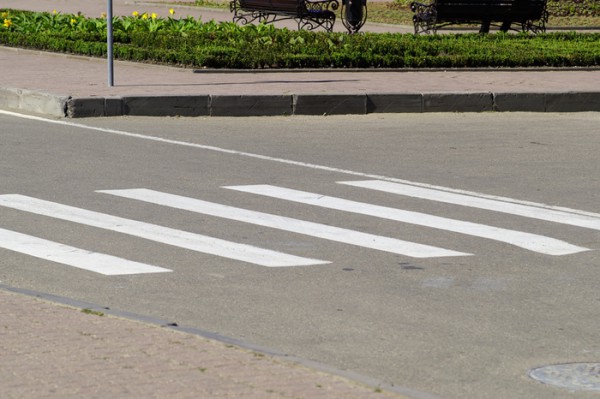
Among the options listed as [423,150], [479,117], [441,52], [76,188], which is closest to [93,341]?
[76,188]

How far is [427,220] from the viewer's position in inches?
387

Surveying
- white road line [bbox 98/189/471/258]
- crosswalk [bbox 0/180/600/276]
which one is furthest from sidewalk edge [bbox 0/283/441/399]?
white road line [bbox 98/189/471/258]

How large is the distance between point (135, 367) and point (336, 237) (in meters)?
3.56

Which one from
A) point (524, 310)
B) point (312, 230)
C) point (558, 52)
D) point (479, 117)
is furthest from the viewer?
point (558, 52)

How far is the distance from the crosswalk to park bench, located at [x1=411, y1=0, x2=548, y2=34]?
13.4 metres

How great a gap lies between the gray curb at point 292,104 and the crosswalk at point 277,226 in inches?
163

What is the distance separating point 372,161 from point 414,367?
6309 millimetres

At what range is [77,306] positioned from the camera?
6.89m

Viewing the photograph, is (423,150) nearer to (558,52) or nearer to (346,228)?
(346,228)

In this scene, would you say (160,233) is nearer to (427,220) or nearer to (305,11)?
(427,220)

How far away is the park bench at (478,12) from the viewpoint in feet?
79.1

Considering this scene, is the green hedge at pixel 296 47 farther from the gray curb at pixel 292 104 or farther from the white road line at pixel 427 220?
the white road line at pixel 427 220

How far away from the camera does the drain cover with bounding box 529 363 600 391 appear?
5.96 meters

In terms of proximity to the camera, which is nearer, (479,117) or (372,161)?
(372,161)
